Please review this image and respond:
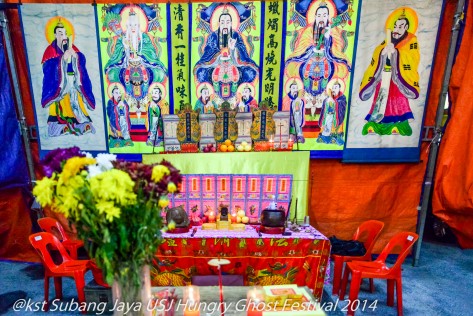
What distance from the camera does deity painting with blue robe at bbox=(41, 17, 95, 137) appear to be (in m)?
3.49

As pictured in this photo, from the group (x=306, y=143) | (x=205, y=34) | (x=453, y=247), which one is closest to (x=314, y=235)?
(x=306, y=143)

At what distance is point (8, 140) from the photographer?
11.8 ft

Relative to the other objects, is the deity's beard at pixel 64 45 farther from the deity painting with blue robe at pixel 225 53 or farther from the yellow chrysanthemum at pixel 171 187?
the yellow chrysanthemum at pixel 171 187

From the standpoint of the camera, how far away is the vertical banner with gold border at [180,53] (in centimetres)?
337

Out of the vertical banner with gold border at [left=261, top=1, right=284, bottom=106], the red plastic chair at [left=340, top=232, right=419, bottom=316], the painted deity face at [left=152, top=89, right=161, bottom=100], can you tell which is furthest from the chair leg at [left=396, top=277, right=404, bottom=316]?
the painted deity face at [left=152, top=89, right=161, bottom=100]

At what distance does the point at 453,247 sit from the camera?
424cm

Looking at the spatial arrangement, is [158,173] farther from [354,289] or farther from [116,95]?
[116,95]

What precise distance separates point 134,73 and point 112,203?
114 inches

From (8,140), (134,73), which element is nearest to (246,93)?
(134,73)

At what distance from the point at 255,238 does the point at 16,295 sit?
2.76 m

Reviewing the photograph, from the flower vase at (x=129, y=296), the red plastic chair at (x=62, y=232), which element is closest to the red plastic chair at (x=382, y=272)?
the flower vase at (x=129, y=296)

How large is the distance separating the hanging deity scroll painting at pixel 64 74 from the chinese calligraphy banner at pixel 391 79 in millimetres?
3415

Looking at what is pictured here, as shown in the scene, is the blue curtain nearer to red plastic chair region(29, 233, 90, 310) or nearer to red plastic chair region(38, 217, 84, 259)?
red plastic chair region(38, 217, 84, 259)

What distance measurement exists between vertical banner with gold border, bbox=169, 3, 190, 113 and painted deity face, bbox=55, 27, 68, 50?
1.38 meters
